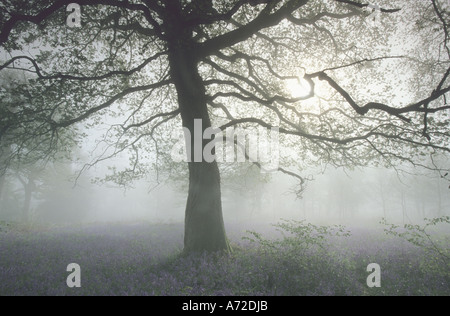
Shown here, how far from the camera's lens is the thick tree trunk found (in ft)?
26.0

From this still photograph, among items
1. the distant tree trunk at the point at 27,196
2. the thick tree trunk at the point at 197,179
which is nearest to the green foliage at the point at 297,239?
the thick tree trunk at the point at 197,179

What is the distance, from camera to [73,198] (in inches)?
1591

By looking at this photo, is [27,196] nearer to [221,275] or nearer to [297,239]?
[221,275]

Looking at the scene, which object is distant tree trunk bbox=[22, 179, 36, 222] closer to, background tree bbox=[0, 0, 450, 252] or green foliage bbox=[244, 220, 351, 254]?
background tree bbox=[0, 0, 450, 252]

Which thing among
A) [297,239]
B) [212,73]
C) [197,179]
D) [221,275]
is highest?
Result: [212,73]

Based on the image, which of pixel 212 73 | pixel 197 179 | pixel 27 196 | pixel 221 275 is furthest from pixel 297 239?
pixel 27 196

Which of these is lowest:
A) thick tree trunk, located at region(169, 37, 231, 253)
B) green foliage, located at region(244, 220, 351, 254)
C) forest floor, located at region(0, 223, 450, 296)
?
forest floor, located at region(0, 223, 450, 296)

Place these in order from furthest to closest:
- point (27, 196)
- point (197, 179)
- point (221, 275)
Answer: point (27, 196) < point (197, 179) < point (221, 275)

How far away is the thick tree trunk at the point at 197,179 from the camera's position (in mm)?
7926

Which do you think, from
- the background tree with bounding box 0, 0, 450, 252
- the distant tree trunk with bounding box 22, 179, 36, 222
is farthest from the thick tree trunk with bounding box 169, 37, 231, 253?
the distant tree trunk with bounding box 22, 179, 36, 222

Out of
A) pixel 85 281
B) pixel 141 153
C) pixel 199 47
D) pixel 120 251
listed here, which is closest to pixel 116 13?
pixel 199 47

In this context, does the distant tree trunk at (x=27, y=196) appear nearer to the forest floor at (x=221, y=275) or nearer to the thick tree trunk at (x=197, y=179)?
the forest floor at (x=221, y=275)

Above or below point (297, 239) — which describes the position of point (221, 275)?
below

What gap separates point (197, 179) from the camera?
8.30m
